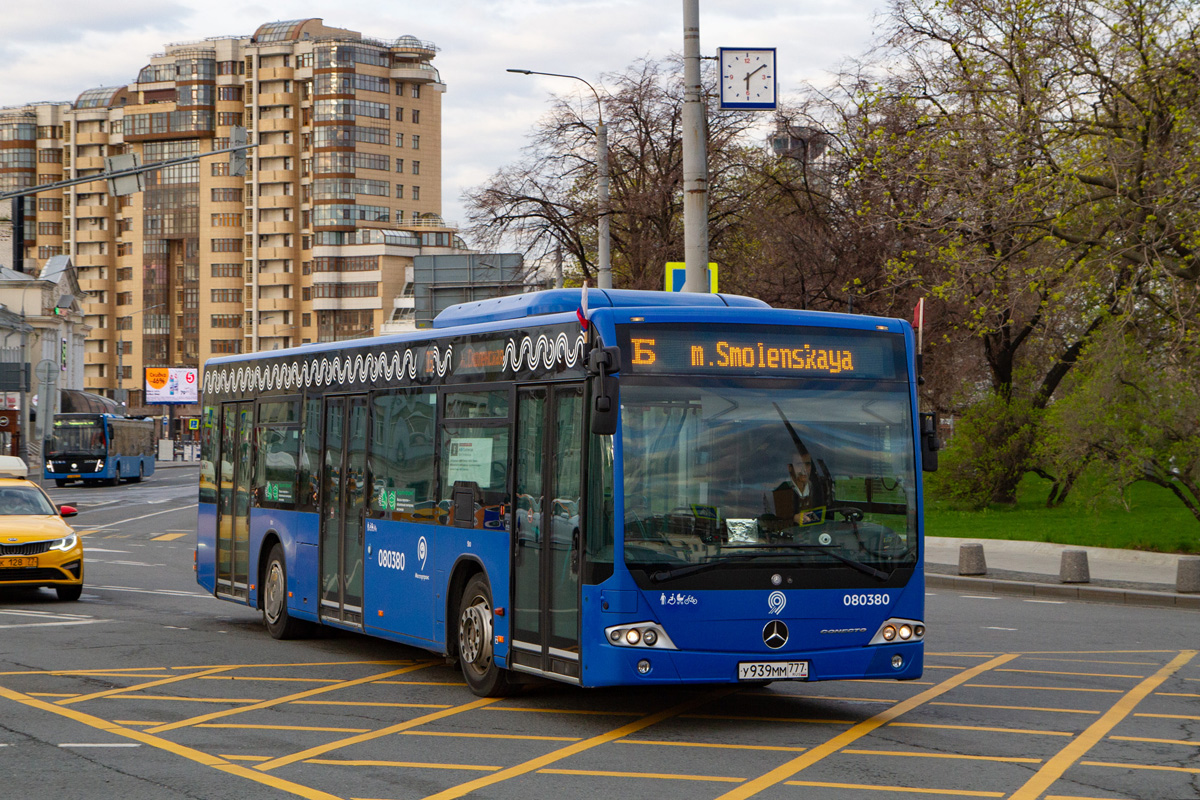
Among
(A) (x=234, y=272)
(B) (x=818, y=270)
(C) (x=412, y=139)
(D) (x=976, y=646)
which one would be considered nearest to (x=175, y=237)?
(A) (x=234, y=272)

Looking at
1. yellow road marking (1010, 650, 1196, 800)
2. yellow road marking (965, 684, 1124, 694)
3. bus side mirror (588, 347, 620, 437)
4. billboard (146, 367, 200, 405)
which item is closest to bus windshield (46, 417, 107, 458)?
billboard (146, 367, 200, 405)

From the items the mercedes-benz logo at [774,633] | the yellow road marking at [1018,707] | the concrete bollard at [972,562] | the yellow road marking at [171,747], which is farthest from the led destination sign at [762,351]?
the concrete bollard at [972,562]

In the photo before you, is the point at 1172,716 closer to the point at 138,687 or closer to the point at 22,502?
the point at 138,687

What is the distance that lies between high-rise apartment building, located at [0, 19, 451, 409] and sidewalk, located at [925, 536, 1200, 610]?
340 feet

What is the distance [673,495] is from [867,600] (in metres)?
1.52

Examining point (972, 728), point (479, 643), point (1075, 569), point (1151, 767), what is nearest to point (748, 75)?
point (1075, 569)

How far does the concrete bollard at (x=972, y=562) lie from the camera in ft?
72.6

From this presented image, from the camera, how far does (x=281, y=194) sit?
435ft

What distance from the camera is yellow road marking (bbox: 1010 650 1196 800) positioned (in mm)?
7637

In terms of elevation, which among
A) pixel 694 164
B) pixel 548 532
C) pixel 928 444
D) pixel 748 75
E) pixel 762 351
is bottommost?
pixel 548 532

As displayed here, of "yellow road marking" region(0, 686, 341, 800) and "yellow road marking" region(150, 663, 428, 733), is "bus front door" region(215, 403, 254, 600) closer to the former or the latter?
"yellow road marking" region(150, 663, 428, 733)

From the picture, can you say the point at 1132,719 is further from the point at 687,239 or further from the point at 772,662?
the point at 687,239

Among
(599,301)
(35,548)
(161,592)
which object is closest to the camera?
(599,301)

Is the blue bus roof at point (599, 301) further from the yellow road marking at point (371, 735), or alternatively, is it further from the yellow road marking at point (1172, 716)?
the yellow road marking at point (1172, 716)
